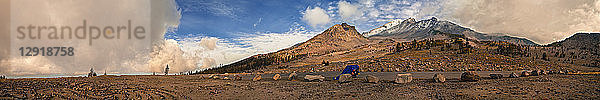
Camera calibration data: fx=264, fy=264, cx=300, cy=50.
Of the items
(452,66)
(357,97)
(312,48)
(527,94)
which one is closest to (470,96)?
(527,94)

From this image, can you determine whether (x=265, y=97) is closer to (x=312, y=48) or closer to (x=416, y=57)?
(x=416, y=57)

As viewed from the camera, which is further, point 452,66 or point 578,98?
point 452,66

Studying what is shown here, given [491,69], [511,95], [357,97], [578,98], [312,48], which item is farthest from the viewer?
[312,48]

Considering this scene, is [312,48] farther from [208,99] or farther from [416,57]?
[208,99]

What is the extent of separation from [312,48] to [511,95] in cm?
17784

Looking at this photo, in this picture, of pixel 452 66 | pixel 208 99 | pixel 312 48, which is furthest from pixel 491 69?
pixel 312 48

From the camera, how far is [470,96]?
12.9 m

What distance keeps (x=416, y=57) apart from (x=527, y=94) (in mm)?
50958

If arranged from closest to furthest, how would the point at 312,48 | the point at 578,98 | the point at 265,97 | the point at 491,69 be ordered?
the point at 578,98 → the point at 265,97 → the point at 491,69 → the point at 312,48

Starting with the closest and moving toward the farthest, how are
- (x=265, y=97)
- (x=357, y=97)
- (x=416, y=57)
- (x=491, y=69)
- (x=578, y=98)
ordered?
(x=578, y=98) < (x=357, y=97) < (x=265, y=97) < (x=491, y=69) < (x=416, y=57)

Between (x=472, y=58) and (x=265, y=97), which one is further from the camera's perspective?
(x=472, y=58)

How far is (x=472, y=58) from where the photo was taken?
184ft

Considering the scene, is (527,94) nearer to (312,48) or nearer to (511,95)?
(511,95)

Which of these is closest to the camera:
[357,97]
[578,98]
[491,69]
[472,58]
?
[578,98]
